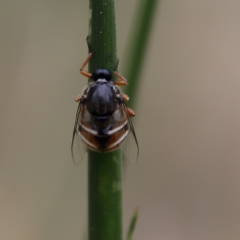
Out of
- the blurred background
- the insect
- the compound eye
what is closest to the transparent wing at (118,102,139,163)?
the insect

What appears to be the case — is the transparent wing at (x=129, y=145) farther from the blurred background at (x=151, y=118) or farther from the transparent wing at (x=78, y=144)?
the blurred background at (x=151, y=118)

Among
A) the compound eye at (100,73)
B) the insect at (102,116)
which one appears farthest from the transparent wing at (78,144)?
the compound eye at (100,73)

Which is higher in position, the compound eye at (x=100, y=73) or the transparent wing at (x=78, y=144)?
the compound eye at (x=100, y=73)

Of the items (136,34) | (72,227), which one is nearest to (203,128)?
(72,227)

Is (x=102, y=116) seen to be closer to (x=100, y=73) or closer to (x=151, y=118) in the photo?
(x=100, y=73)

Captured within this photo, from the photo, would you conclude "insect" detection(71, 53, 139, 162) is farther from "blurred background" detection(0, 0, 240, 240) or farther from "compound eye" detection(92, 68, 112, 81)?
"blurred background" detection(0, 0, 240, 240)

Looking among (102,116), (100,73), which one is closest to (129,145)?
(102,116)
